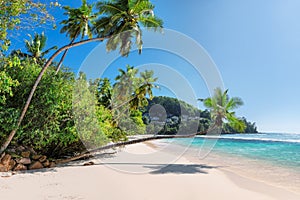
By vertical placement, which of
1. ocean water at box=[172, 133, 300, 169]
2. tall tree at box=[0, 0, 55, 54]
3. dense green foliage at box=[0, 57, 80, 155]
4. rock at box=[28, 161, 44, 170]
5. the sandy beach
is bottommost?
ocean water at box=[172, 133, 300, 169]

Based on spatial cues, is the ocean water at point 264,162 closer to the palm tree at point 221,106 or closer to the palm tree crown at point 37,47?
the palm tree at point 221,106

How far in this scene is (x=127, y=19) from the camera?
38.4 ft

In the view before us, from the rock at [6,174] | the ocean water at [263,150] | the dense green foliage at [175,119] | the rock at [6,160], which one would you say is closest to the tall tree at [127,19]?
the rock at [6,160]

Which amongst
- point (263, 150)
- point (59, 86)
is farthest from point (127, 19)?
point (263, 150)

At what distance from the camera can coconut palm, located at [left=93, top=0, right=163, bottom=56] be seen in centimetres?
1127

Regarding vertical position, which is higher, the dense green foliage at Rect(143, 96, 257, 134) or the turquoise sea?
the dense green foliage at Rect(143, 96, 257, 134)

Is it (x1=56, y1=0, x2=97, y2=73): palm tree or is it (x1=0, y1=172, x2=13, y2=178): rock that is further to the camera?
(x1=56, y1=0, x2=97, y2=73): palm tree

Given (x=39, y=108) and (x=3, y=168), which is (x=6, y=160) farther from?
(x=39, y=108)

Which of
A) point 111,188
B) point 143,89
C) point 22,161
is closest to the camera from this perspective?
point 111,188

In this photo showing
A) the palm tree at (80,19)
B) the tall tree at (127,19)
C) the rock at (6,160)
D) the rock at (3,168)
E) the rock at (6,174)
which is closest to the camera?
the rock at (6,174)

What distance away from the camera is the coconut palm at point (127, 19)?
11273 millimetres

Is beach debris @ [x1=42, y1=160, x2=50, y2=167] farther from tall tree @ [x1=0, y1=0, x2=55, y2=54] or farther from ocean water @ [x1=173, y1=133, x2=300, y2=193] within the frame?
ocean water @ [x1=173, y1=133, x2=300, y2=193]

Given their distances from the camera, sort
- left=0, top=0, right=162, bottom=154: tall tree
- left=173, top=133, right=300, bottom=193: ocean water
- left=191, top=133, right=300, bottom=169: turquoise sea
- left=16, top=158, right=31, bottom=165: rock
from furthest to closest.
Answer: left=191, top=133, right=300, bottom=169: turquoise sea
left=0, top=0, right=162, bottom=154: tall tree
left=173, top=133, right=300, bottom=193: ocean water
left=16, top=158, right=31, bottom=165: rock

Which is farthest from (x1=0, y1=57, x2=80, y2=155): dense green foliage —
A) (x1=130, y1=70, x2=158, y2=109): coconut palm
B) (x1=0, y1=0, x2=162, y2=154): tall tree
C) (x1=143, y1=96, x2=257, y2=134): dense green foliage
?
(x1=143, y1=96, x2=257, y2=134): dense green foliage
